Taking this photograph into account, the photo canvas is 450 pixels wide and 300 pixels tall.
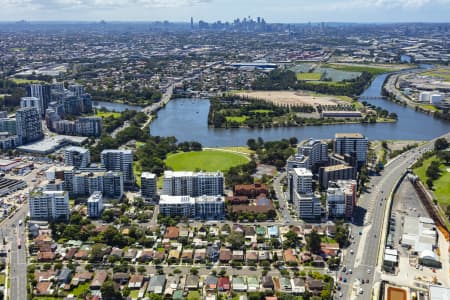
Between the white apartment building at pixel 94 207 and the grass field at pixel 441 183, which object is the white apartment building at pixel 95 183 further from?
the grass field at pixel 441 183

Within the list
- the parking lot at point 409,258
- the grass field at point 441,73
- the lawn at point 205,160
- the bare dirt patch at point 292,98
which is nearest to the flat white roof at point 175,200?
the lawn at point 205,160

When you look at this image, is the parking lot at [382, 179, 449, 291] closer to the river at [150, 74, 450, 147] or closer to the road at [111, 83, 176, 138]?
the river at [150, 74, 450, 147]

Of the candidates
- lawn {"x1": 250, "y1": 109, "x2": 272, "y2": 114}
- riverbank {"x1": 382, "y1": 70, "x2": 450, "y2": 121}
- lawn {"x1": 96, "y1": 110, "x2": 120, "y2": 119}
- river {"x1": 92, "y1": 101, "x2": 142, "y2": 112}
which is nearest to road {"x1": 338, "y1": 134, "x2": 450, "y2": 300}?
lawn {"x1": 250, "y1": 109, "x2": 272, "y2": 114}

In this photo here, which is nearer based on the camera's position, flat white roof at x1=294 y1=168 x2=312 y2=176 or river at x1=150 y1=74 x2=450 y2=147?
flat white roof at x1=294 y1=168 x2=312 y2=176

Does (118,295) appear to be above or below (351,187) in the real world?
below

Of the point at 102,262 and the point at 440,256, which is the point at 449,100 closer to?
the point at 440,256

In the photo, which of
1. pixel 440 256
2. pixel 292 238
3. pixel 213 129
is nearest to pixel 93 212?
pixel 292 238

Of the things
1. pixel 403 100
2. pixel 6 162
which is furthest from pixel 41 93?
pixel 403 100

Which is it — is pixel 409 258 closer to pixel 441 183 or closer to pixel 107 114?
pixel 441 183
